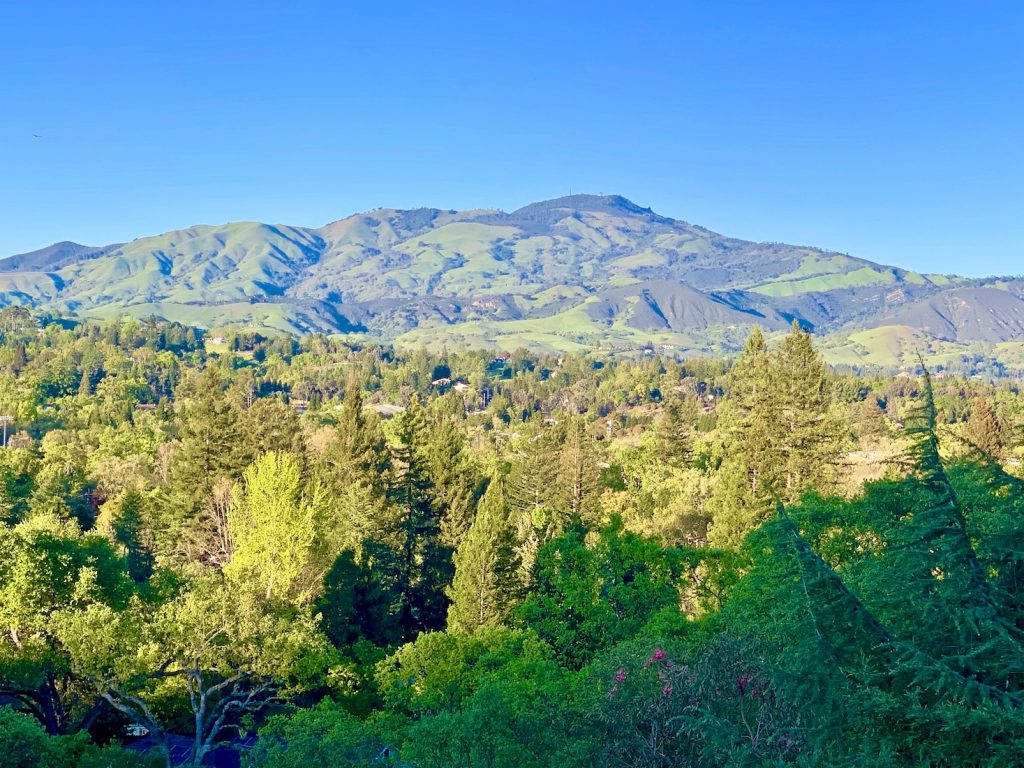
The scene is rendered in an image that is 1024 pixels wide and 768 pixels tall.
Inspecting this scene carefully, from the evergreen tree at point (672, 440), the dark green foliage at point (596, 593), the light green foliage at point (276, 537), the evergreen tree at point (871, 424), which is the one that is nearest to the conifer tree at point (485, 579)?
the dark green foliage at point (596, 593)

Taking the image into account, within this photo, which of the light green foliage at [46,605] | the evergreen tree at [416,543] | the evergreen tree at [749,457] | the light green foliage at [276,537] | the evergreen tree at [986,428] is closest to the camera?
the light green foliage at [46,605]

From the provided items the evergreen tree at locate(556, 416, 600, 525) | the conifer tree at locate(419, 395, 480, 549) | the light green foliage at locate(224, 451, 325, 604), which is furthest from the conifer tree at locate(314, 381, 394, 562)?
the evergreen tree at locate(556, 416, 600, 525)

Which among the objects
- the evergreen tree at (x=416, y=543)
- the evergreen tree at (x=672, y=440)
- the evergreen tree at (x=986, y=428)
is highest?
the evergreen tree at (x=986, y=428)

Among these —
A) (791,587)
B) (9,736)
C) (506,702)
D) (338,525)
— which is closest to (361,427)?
A: (338,525)

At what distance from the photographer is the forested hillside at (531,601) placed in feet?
31.5

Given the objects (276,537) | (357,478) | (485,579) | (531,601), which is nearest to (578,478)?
(357,478)

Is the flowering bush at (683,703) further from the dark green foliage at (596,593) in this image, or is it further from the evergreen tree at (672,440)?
the evergreen tree at (672,440)

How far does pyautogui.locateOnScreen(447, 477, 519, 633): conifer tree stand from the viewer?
121 ft

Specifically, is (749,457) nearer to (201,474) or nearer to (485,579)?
(485,579)

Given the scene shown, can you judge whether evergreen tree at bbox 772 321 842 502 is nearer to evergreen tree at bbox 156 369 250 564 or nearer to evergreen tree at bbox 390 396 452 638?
evergreen tree at bbox 390 396 452 638

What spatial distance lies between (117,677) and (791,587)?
24864 millimetres

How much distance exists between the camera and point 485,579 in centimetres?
3712

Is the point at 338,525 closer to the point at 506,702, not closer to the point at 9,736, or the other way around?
the point at 9,736

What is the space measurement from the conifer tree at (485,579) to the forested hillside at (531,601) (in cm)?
12
